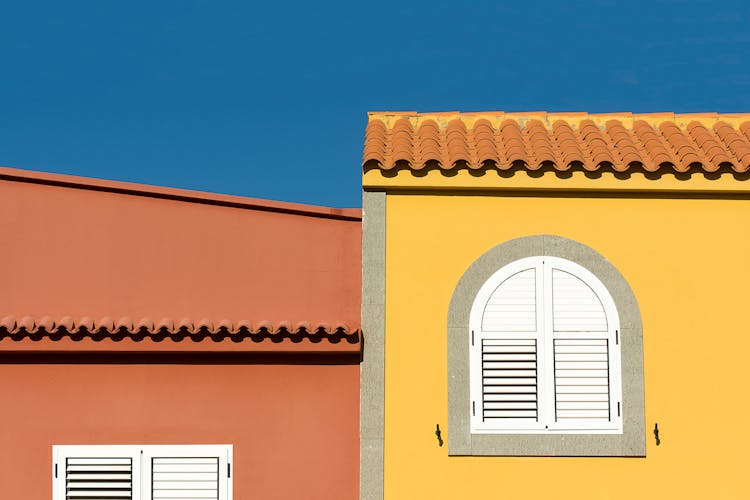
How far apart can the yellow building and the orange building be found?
454mm

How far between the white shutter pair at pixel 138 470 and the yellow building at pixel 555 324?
1408mm

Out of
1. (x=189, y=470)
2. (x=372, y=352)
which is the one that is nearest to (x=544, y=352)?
(x=372, y=352)

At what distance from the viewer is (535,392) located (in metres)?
10.1

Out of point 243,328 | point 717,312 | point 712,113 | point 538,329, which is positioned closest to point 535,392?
point 538,329

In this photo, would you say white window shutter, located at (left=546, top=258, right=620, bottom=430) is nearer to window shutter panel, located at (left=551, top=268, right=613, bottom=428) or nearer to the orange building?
window shutter panel, located at (left=551, top=268, right=613, bottom=428)

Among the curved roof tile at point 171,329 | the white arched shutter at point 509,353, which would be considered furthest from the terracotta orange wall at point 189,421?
the white arched shutter at point 509,353

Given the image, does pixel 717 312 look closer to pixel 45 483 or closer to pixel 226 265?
pixel 226 265

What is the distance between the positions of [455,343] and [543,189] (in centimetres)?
168

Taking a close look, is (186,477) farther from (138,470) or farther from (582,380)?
(582,380)

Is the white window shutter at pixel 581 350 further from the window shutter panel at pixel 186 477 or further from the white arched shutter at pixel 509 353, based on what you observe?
the window shutter panel at pixel 186 477

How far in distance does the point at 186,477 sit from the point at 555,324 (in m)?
3.68

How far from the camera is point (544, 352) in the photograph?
10156 mm

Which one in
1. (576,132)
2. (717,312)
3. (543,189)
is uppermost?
(576,132)

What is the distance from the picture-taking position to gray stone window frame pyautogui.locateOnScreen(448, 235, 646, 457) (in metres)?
9.96
